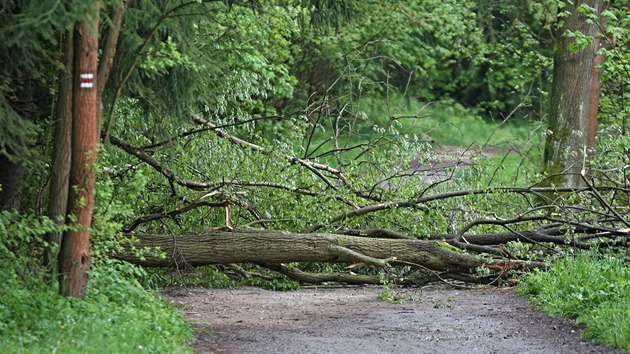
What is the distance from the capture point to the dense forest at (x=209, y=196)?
788 centimetres

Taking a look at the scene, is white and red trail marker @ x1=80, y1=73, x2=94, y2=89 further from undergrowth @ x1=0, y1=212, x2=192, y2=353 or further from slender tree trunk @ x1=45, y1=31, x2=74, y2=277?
undergrowth @ x1=0, y1=212, x2=192, y2=353

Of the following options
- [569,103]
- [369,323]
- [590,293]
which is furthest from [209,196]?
[569,103]

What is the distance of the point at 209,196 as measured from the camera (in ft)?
39.7

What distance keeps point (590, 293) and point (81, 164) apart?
4846 mm

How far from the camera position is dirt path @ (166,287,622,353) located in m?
8.32

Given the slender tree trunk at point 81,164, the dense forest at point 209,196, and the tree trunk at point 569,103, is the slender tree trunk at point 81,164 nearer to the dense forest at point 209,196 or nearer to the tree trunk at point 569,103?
the dense forest at point 209,196

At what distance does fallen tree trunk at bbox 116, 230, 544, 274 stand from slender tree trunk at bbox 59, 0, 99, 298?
9.52ft

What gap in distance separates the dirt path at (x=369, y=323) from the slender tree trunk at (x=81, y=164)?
3.97 ft

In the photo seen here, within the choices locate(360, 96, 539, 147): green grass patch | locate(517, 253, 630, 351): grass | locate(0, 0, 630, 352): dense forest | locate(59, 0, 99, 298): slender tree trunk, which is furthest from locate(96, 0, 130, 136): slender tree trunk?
locate(360, 96, 539, 147): green grass patch

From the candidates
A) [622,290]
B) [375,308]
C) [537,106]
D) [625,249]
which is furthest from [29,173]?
[537,106]

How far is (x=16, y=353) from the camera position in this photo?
21.4ft

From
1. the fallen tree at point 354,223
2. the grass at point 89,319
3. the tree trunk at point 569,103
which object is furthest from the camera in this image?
the tree trunk at point 569,103

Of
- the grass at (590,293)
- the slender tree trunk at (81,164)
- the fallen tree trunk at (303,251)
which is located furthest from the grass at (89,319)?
the grass at (590,293)

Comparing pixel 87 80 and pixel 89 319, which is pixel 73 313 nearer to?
pixel 89 319
